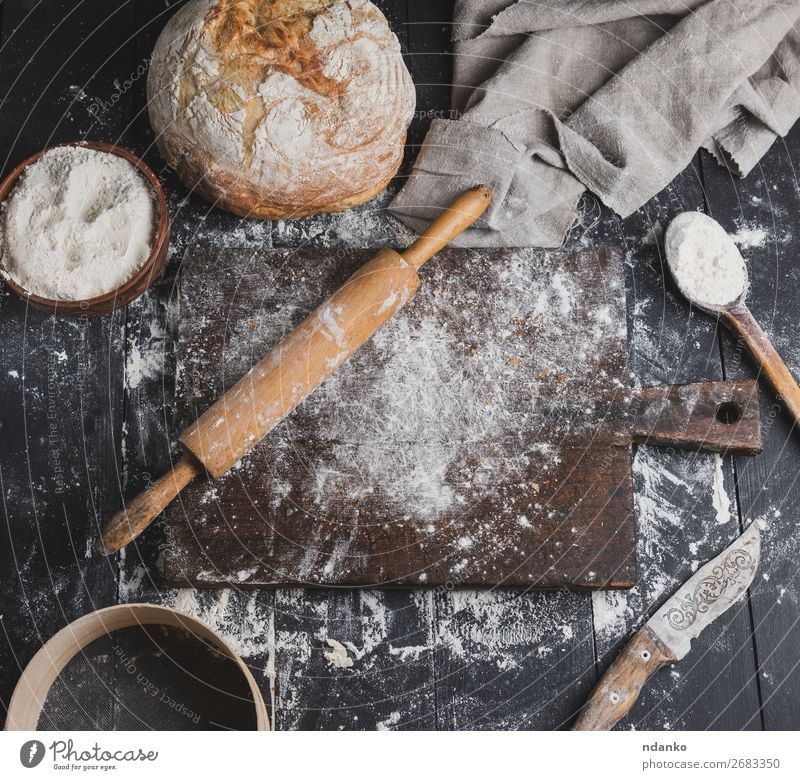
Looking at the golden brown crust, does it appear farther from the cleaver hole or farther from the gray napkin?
the cleaver hole

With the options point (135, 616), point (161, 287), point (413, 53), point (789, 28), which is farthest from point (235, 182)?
point (789, 28)

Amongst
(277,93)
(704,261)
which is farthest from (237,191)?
(704,261)

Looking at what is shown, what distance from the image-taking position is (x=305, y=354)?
94cm

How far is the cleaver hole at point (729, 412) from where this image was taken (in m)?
1.01

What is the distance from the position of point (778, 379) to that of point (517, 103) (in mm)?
488

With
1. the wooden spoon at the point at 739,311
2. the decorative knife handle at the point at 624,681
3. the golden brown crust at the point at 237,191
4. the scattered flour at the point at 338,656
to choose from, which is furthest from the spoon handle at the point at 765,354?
the scattered flour at the point at 338,656

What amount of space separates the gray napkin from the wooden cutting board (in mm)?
92

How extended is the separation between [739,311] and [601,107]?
32 centimetres

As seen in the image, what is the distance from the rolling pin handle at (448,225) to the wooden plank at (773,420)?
0.35m

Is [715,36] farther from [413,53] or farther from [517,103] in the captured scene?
[413,53]

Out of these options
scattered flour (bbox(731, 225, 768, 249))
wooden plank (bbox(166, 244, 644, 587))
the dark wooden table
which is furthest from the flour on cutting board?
scattered flour (bbox(731, 225, 768, 249))

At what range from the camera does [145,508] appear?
2.99 ft

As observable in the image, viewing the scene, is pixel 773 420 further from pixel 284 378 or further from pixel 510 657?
pixel 284 378

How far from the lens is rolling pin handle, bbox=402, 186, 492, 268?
98cm
